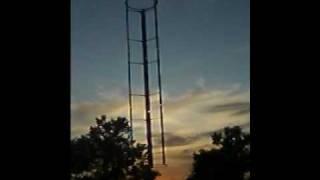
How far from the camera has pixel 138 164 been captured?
364 inches

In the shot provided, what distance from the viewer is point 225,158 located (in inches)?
343

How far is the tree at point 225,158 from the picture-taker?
8.66 m

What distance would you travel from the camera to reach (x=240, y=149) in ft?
29.2

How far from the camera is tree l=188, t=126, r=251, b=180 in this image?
8656 mm
